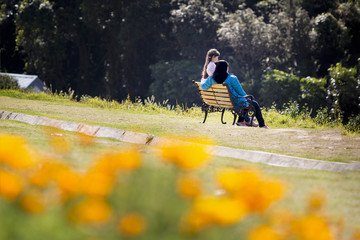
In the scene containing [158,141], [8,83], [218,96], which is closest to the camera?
[158,141]

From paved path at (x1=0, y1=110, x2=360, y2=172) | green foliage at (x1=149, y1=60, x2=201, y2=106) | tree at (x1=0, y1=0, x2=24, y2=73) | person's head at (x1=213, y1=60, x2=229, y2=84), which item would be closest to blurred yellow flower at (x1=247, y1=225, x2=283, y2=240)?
paved path at (x1=0, y1=110, x2=360, y2=172)

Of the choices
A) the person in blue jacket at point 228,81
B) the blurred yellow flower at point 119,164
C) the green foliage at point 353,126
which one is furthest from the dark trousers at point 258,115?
the blurred yellow flower at point 119,164

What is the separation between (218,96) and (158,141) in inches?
169

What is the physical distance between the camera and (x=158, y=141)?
31.3 ft

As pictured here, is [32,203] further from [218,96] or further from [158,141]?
[218,96]

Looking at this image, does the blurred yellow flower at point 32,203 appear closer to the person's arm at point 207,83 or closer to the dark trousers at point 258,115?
the dark trousers at point 258,115

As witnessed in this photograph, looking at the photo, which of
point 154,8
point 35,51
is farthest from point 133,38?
point 35,51

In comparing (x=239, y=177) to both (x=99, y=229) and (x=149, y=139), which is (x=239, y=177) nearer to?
(x=99, y=229)

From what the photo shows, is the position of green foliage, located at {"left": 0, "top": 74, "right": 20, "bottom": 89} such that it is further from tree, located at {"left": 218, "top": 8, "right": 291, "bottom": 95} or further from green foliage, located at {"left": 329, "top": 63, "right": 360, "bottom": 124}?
green foliage, located at {"left": 329, "top": 63, "right": 360, "bottom": 124}

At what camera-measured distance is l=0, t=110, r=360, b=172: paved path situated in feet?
24.2

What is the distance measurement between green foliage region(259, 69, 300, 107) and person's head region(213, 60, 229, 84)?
13563 mm

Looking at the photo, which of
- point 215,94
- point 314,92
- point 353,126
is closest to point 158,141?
point 215,94

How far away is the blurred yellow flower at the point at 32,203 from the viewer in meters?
2.48

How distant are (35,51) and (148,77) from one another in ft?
24.8
